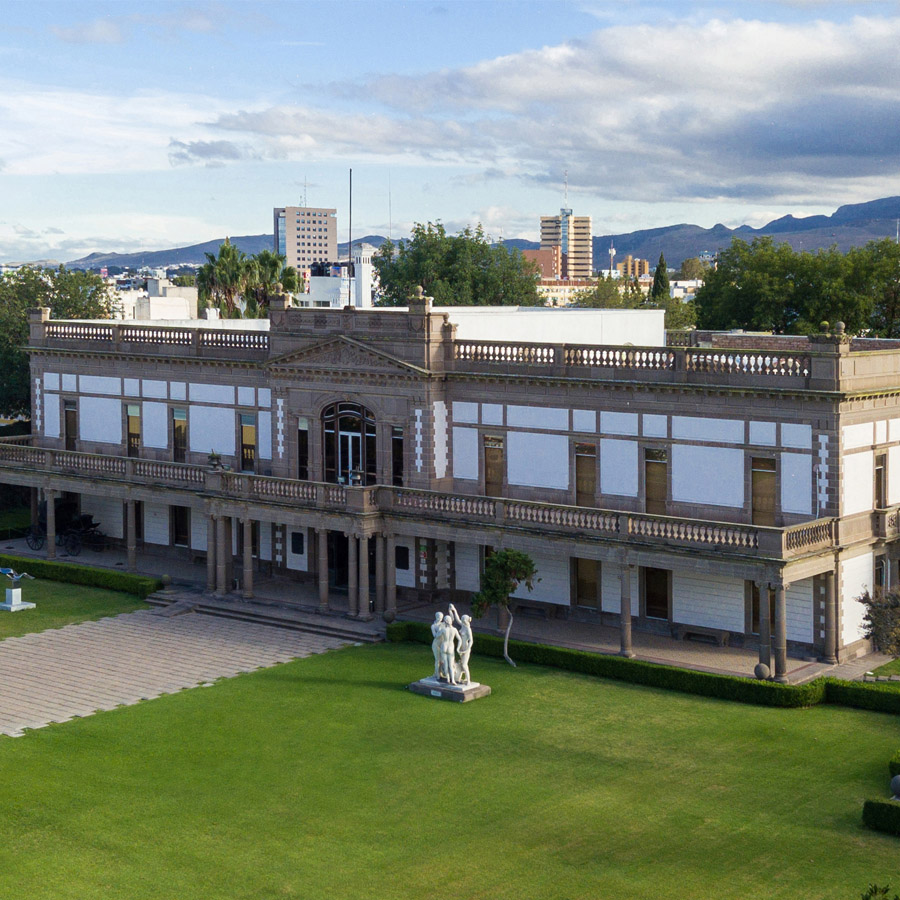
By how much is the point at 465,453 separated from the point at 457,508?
3447mm

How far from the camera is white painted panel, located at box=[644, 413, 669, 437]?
44656 mm

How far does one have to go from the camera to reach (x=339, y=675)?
138ft

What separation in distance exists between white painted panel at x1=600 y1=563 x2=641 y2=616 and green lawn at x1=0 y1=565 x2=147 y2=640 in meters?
16.8

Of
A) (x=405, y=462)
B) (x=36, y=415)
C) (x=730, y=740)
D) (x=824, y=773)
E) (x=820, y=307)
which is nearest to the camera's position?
(x=824, y=773)

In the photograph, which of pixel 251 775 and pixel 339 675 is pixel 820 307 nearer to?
pixel 339 675

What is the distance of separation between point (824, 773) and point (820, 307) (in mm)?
55008

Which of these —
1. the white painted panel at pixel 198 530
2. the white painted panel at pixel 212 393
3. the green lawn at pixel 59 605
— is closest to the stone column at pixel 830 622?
the green lawn at pixel 59 605

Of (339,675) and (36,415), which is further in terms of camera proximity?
(36,415)

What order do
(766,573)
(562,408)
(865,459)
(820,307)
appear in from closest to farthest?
(766,573) → (865,459) → (562,408) → (820,307)

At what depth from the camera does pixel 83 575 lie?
55.3 m

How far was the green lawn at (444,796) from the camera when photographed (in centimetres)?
2731

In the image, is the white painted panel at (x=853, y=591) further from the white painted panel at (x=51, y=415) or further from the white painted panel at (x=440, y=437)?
the white painted panel at (x=51, y=415)

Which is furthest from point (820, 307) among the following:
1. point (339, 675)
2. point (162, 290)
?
point (339, 675)

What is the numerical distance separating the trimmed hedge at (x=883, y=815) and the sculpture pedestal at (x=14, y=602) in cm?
3225
